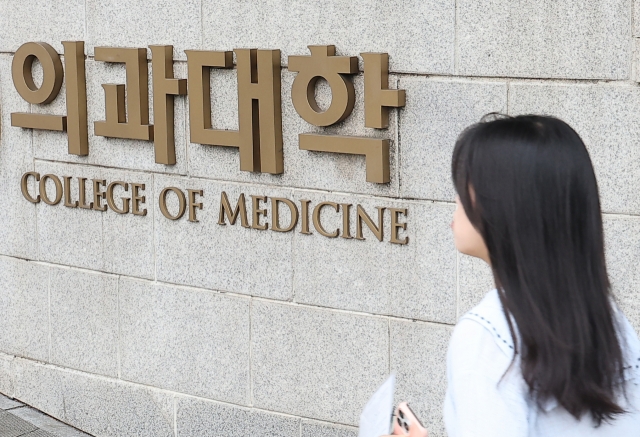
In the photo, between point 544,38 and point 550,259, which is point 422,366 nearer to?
point 544,38

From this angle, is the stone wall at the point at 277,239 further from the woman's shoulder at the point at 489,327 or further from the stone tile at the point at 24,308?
the woman's shoulder at the point at 489,327

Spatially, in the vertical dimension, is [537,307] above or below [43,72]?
below

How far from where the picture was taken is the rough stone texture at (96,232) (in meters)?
5.84

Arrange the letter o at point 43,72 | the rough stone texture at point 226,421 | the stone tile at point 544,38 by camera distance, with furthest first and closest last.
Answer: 1. the letter o at point 43,72
2. the rough stone texture at point 226,421
3. the stone tile at point 544,38

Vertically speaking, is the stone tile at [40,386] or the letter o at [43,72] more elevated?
the letter o at [43,72]

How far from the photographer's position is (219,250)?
5.52 meters

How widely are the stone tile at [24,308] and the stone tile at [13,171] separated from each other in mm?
110

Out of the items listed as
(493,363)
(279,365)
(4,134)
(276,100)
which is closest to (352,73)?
(276,100)

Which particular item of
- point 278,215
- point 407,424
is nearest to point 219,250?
point 278,215

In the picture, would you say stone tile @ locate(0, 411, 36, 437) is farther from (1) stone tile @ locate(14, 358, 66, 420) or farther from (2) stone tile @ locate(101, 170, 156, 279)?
(2) stone tile @ locate(101, 170, 156, 279)

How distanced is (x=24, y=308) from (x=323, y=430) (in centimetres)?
235

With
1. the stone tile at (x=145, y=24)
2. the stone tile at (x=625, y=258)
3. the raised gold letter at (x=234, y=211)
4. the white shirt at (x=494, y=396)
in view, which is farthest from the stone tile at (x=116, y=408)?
the white shirt at (x=494, y=396)

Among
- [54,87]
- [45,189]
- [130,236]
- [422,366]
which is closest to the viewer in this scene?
[422,366]

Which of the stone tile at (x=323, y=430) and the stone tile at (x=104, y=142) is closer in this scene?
the stone tile at (x=323, y=430)
